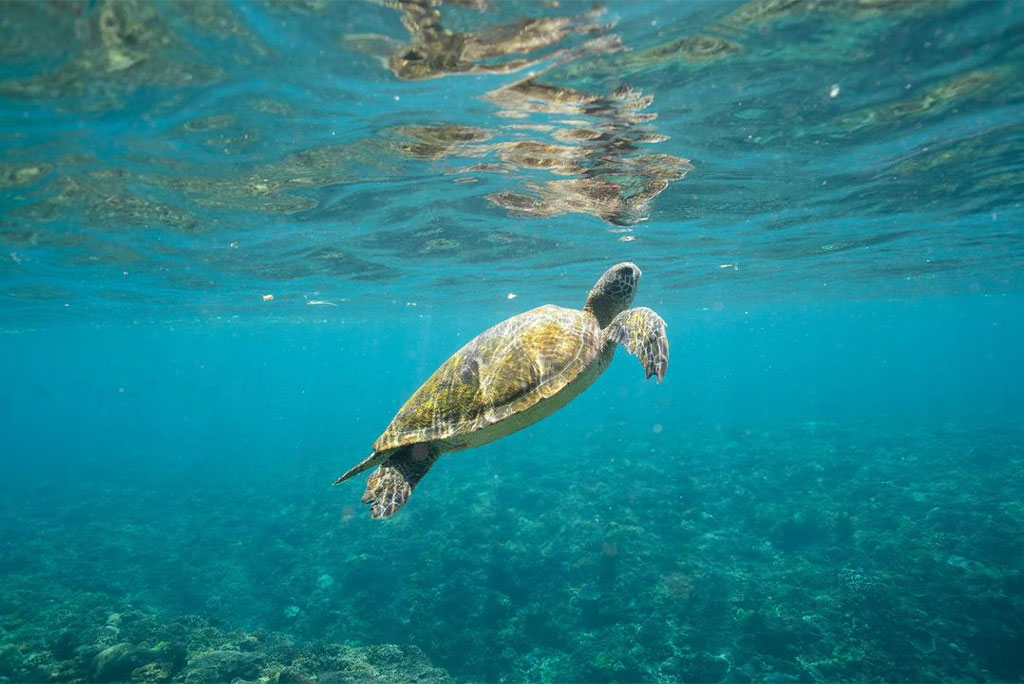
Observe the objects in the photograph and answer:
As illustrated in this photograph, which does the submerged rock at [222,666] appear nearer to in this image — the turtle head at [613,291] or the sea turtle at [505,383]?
the sea turtle at [505,383]

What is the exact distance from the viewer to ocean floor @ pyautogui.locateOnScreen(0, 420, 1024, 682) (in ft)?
36.6

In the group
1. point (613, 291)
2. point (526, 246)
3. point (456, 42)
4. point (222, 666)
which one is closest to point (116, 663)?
point (222, 666)

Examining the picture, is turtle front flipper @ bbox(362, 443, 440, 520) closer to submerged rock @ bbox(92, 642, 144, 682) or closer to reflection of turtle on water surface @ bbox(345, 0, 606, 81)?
reflection of turtle on water surface @ bbox(345, 0, 606, 81)

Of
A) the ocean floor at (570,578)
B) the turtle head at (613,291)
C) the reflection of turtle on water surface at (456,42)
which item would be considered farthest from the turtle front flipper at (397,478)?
the ocean floor at (570,578)

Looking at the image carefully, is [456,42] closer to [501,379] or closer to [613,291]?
[613,291]

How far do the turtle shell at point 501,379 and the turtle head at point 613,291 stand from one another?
2.11 feet

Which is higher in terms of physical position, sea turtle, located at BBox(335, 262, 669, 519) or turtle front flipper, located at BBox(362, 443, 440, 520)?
sea turtle, located at BBox(335, 262, 669, 519)

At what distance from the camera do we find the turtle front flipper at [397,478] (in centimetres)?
663

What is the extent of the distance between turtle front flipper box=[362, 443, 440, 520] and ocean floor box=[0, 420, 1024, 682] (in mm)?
7015

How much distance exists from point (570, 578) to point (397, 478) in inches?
397

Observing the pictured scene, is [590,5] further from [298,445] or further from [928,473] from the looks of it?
[298,445]

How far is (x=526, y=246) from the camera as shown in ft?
71.7

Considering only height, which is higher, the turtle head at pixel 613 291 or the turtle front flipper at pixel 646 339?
the turtle head at pixel 613 291

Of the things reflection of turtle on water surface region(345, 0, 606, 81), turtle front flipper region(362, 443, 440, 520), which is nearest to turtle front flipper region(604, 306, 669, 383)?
turtle front flipper region(362, 443, 440, 520)
